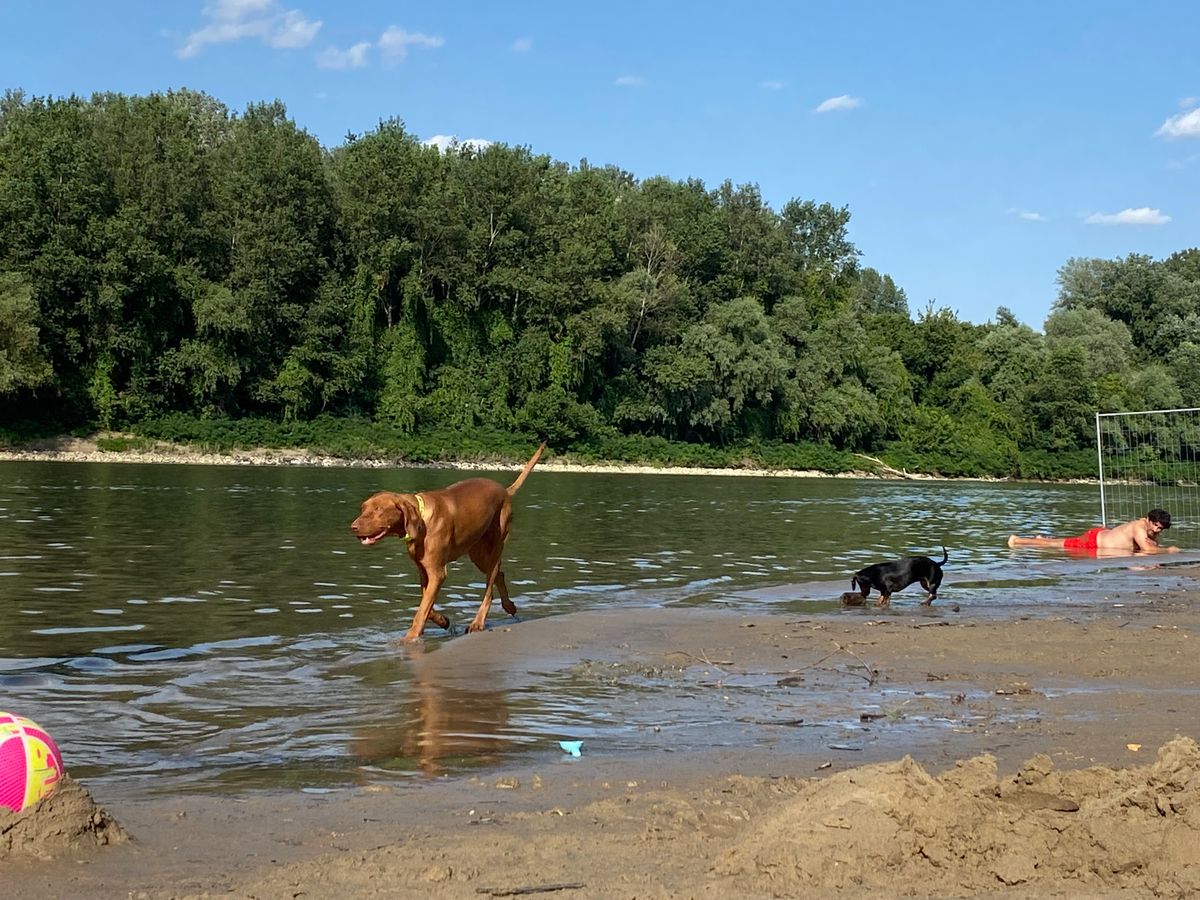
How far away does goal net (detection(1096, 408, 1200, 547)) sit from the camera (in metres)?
34.3

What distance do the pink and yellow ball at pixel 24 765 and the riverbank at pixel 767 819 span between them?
28 cm

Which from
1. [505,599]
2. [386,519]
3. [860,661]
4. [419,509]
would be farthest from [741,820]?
[505,599]

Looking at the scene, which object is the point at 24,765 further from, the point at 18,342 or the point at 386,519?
the point at 18,342

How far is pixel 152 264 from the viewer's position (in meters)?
58.9

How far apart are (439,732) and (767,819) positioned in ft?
10.2

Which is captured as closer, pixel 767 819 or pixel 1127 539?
pixel 767 819

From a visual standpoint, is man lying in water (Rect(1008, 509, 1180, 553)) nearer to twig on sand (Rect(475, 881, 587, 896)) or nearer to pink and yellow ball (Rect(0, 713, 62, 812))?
twig on sand (Rect(475, 881, 587, 896))

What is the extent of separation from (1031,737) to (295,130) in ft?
213

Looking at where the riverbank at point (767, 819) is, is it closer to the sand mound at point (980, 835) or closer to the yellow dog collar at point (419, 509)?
the sand mound at point (980, 835)

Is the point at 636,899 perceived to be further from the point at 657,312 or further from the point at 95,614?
the point at 657,312

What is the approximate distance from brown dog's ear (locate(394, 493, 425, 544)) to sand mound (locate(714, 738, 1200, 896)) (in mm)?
6963

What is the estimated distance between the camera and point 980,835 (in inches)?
182

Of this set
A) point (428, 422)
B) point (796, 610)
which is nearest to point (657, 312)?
point (428, 422)

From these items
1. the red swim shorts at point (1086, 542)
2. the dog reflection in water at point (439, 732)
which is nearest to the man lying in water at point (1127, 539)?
the red swim shorts at point (1086, 542)
